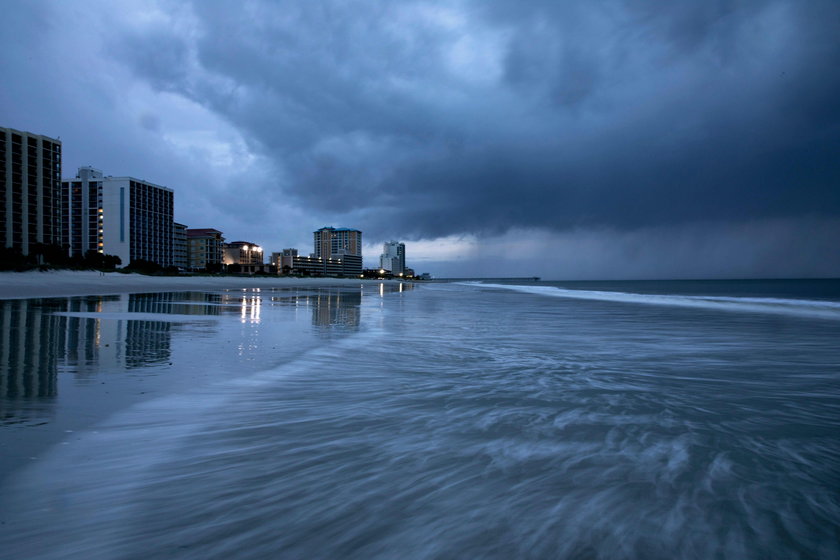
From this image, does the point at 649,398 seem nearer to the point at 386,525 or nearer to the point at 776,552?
the point at 776,552

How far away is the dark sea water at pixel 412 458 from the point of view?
2.79m

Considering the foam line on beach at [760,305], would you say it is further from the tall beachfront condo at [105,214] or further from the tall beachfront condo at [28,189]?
the tall beachfront condo at [105,214]

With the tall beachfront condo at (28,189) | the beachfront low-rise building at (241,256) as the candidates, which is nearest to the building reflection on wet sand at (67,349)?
the tall beachfront condo at (28,189)

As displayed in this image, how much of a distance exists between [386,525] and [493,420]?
2.39 meters

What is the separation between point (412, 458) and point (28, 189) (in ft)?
444

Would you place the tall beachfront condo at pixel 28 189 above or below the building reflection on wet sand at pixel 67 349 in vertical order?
above

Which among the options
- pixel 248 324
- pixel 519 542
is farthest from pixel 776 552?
pixel 248 324

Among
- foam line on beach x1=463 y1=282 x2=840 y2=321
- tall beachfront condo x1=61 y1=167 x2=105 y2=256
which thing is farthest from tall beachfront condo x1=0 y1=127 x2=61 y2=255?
foam line on beach x1=463 y1=282 x2=840 y2=321

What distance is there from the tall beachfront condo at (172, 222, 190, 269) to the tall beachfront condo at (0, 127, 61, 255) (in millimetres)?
48699

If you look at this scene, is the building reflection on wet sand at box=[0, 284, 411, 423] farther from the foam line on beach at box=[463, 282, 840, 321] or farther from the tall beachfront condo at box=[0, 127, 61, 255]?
the tall beachfront condo at box=[0, 127, 61, 255]

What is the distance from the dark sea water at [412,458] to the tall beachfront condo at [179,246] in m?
172

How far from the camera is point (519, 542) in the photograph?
2754 millimetres

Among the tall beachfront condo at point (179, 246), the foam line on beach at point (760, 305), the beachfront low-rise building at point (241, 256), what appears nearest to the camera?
the foam line on beach at point (760, 305)

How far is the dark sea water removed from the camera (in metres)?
2.79
